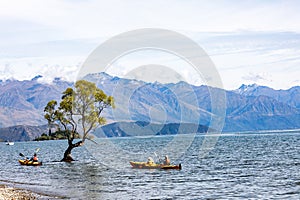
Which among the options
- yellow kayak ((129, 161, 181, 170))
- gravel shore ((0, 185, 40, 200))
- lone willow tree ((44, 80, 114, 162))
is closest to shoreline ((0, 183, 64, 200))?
gravel shore ((0, 185, 40, 200))

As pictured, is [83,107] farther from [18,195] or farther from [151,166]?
[18,195]

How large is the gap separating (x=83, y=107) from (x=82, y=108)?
0.35 m

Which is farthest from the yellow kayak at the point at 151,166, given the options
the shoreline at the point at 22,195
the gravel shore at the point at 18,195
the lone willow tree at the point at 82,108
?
the gravel shore at the point at 18,195

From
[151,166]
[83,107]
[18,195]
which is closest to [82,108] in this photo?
[83,107]

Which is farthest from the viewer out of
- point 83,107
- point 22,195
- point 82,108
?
point 82,108

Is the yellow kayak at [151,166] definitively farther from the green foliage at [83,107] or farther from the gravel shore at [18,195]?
the gravel shore at [18,195]

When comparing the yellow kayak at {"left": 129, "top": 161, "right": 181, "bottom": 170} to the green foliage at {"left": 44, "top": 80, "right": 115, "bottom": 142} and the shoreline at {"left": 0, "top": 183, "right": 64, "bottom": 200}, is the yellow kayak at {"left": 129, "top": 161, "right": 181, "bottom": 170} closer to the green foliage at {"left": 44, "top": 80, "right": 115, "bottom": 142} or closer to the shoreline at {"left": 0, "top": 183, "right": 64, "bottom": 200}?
the green foliage at {"left": 44, "top": 80, "right": 115, "bottom": 142}

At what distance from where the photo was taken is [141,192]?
51.0 metres

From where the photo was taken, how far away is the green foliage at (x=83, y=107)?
9456 centimetres

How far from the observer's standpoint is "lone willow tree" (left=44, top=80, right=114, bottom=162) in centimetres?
9456

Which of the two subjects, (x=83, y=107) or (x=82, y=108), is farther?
(x=82, y=108)

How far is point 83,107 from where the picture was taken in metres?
95.4

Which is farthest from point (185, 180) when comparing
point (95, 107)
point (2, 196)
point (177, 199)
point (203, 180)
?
point (95, 107)

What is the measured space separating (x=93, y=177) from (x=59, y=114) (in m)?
30.8
